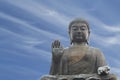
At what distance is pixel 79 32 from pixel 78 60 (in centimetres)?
95

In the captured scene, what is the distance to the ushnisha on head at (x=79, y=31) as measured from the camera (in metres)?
11.4

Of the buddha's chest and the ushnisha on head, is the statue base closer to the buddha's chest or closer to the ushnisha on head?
the buddha's chest

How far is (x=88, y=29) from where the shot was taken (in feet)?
38.3

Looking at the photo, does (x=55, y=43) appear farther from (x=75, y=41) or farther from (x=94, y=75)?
(x=94, y=75)

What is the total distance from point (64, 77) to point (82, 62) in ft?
2.41

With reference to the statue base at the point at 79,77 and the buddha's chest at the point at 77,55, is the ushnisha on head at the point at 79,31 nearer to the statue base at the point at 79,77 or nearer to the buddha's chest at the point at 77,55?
the buddha's chest at the point at 77,55

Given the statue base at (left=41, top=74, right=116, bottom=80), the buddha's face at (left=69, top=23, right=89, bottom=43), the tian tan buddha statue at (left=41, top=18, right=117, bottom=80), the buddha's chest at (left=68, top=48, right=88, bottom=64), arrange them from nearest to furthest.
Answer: the statue base at (left=41, top=74, right=116, bottom=80) < the tian tan buddha statue at (left=41, top=18, right=117, bottom=80) < the buddha's chest at (left=68, top=48, right=88, bottom=64) < the buddha's face at (left=69, top=23, right=89, bottom=43)

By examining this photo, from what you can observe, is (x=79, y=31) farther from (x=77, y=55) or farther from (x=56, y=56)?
(x=56, y=56)

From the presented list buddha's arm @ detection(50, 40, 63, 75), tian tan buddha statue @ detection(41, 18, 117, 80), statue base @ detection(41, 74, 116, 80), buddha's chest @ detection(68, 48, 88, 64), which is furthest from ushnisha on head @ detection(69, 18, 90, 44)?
statue base @ detection(41, 74, 116, 80)

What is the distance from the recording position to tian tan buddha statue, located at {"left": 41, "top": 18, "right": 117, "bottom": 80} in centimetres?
1048

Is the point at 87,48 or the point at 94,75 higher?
the point at 87,48

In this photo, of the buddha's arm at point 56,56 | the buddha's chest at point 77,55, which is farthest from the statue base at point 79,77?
the buddha's chest at point 77,55

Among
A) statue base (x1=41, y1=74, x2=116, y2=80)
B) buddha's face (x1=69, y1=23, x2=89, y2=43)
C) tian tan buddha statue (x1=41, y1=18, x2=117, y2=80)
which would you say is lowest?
statue base (x1=41, y1=74, x2=116, y2=80)

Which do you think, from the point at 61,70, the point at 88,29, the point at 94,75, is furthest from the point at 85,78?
the point at 88,29
